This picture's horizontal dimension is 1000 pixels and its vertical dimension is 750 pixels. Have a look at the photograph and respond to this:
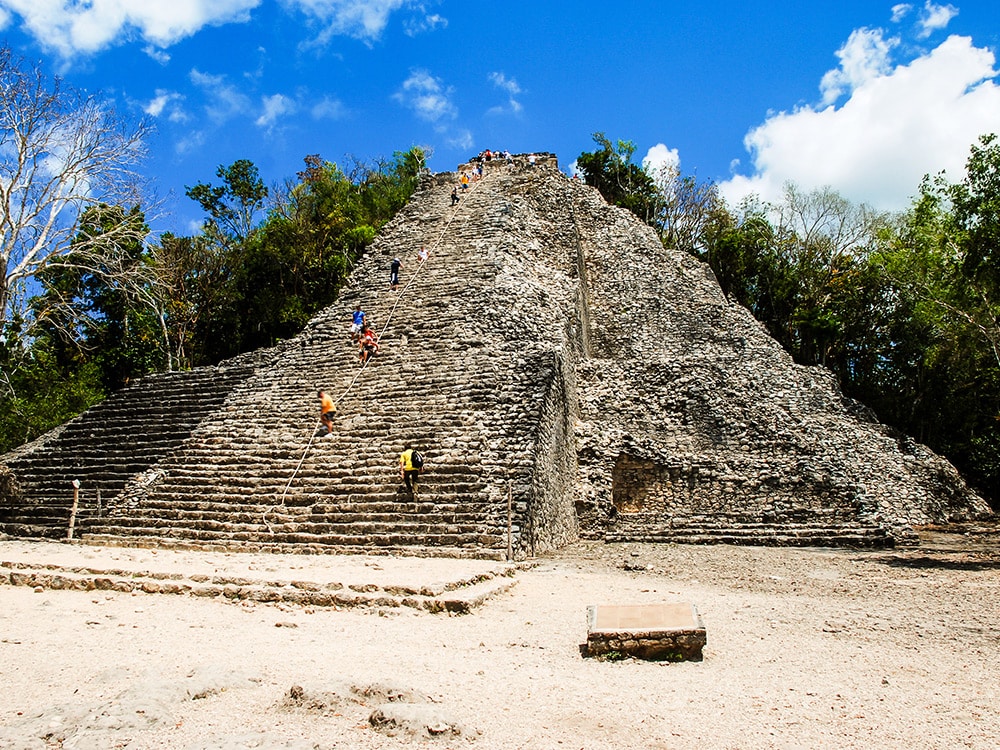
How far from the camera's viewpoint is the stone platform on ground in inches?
241

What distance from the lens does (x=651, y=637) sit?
454 centimetres

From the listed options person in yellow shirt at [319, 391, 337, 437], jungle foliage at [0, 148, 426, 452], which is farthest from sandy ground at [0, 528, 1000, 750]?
jungle foliage at [0, 148, 426, 452]

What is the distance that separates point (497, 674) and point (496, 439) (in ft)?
20.7

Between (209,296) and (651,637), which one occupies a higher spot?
(209,296)

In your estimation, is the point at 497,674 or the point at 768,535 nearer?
the point at 497,674

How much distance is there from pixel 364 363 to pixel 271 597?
24.6ft

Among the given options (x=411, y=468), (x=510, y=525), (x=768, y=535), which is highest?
(x=411, y=468)

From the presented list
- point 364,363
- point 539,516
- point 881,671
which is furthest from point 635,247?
point 881,671

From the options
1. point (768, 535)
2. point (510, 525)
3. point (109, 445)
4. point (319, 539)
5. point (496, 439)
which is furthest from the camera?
point (109, 445)

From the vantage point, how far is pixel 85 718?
314 cm

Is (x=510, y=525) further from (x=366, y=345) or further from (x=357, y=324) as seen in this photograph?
(x=357, y=324)

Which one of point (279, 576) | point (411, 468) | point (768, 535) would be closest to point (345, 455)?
point (411, 468)

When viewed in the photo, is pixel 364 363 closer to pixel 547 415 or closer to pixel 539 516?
pixel 547 415

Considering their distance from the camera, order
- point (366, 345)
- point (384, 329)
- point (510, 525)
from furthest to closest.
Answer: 1. point (384, 329)
2. point (366, 345)
3. point (510, 525)
